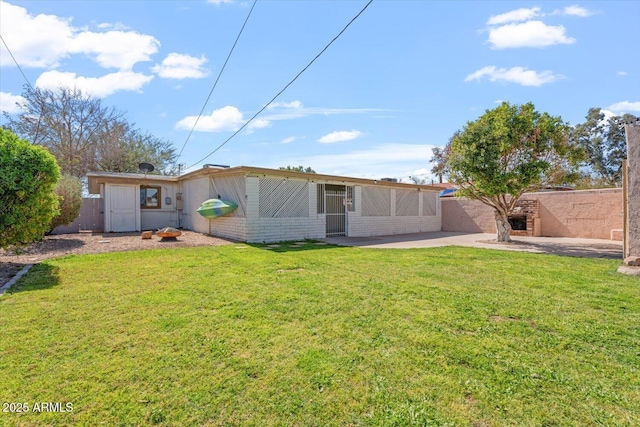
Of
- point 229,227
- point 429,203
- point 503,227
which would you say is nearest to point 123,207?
point 229,227

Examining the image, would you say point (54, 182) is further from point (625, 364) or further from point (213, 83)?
point (625, 364)

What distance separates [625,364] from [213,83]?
13395mm

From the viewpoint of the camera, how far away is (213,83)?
1237 centimetres

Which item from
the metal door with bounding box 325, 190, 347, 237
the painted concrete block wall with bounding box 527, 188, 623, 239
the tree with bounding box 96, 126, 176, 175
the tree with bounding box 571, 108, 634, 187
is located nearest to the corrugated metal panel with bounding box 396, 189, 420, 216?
the metal door with bounding box 325, 190, 347, 237

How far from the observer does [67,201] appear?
10875 millimetres

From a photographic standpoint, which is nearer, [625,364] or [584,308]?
[625,364]

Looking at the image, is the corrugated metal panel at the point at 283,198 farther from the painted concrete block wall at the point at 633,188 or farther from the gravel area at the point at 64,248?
the painted concrete block wall at the point at 633,188

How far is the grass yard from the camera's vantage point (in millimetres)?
1978

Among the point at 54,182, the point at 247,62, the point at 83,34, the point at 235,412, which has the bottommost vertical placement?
the point at 235,412

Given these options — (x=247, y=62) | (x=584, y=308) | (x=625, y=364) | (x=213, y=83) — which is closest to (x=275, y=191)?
(x=247, y=62)

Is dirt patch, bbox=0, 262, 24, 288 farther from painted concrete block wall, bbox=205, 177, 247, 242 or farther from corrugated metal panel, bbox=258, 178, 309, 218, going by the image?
corrugated metal panel, bbox=258, 178, 309, 218

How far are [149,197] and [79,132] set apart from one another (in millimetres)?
10789

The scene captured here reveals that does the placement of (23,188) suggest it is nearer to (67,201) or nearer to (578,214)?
(67,201)

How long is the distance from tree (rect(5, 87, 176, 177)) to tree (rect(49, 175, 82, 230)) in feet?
33.3
